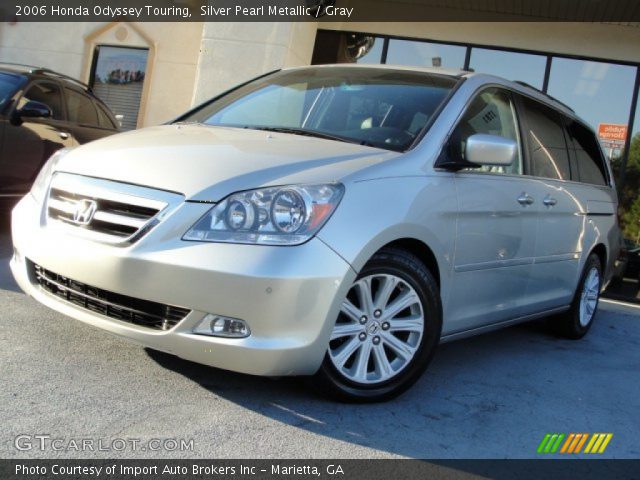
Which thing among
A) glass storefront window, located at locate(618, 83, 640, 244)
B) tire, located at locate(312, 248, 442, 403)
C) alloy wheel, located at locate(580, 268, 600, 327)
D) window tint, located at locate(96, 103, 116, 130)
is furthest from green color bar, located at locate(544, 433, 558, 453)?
glass storefront window, located at locate(618, 83, 640, 244)

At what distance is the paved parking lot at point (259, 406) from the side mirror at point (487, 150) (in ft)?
3.93

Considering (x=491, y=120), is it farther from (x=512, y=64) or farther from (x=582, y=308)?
(x=512, y=64)

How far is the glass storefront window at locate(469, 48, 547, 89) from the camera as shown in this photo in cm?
1066

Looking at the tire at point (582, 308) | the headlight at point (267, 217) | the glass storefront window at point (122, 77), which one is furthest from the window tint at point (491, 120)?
the glass storefront window at point (122, 77)

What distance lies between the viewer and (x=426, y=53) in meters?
11.0

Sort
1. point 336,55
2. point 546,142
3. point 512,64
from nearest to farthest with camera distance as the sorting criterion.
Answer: point 546,142, point 512,64, point 336,55

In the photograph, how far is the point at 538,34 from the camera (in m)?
10.5

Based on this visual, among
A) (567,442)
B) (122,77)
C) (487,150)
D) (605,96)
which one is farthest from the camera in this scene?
(122,77)

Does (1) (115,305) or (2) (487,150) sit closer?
(1) (115,305)

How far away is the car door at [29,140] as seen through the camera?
591 cm

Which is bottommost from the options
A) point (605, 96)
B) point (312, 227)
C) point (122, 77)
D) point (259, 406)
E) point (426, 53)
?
point (259, 406)

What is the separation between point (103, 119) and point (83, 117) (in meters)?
0.40

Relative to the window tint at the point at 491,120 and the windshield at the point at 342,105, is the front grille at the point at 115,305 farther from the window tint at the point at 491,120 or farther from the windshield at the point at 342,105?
the window tint at the point at 491,120

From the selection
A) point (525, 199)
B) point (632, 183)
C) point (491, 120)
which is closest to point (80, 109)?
point (491, 120)
